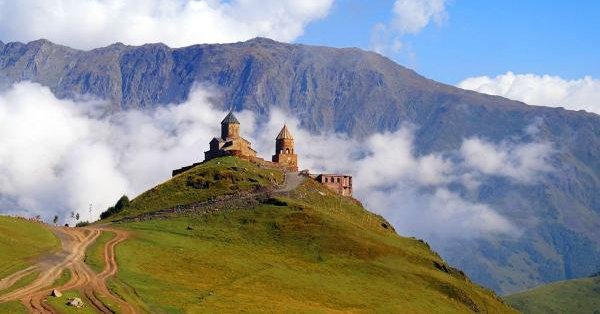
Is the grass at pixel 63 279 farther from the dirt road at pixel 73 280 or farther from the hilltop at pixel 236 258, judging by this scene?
the dirt road at pixel 73 280

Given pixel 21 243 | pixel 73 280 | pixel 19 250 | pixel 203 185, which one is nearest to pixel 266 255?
pixel 21 243

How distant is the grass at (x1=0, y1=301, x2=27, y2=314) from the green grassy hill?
1412 centimetres

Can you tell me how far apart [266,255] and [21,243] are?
39.9 metres

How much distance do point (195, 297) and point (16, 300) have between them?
2279 cm

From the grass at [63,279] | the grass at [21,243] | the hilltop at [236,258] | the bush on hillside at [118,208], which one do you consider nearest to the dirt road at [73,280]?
the hilltop at [236,258]

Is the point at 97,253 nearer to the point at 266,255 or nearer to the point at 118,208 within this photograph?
the point at 266,255

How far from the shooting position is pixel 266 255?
132 m

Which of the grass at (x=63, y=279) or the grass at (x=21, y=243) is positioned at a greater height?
the grass at (x=21, y=243)

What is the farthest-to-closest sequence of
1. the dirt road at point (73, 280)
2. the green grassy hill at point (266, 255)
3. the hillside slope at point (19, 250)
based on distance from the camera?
the green grassy hill at point (266, 255) < the hillside slope at point (19, 250) < the dirt road at point (73, 280)

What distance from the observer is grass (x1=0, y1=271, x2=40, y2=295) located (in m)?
85.4

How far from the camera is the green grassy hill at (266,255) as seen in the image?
339 ft

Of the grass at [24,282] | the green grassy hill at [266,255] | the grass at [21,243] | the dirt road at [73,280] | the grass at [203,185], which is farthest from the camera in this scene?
the grass at [203,185]

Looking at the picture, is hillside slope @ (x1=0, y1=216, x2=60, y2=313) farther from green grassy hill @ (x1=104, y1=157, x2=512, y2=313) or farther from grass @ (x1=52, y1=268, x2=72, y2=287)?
green grassy hill @ (x1=104, y1=157, x2=512, y2=313)

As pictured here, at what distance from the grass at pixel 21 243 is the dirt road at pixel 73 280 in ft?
5.24
